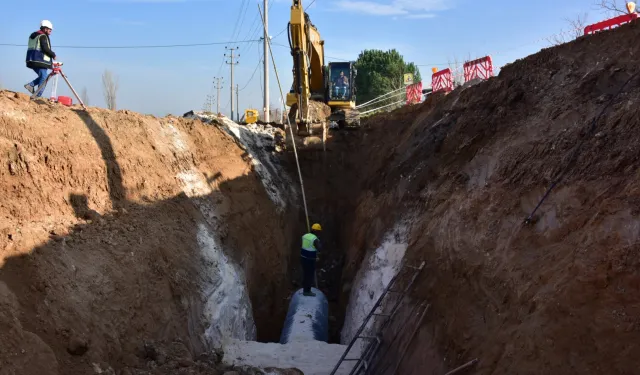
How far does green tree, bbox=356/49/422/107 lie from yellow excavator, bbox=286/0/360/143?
24425 mm

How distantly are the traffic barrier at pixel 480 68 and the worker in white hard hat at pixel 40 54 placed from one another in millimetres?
13657

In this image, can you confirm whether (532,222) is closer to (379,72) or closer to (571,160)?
(571,160)

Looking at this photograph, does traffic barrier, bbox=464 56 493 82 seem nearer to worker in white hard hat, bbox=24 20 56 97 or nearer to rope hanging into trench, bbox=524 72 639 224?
rope hanging into trench, bbox=524 72 639 224

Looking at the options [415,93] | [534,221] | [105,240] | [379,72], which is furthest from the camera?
[379,72]

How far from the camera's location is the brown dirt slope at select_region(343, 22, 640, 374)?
198 inches

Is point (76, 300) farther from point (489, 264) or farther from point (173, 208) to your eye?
point (489, 264)

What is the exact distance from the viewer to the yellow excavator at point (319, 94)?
49.9 feet

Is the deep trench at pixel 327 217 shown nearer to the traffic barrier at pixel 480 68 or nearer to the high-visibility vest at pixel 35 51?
the traffic barrier at pixel 480 68

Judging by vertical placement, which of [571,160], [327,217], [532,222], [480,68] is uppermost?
[480,68]

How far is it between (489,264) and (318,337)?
495 cm

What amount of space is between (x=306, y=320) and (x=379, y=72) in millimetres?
36543

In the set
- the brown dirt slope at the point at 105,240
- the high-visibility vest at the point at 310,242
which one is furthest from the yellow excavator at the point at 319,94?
the high-visibility vest at the point at 310,242

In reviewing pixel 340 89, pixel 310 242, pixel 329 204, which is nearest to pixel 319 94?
pixel 340 89

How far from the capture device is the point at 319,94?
1969 centimetres
